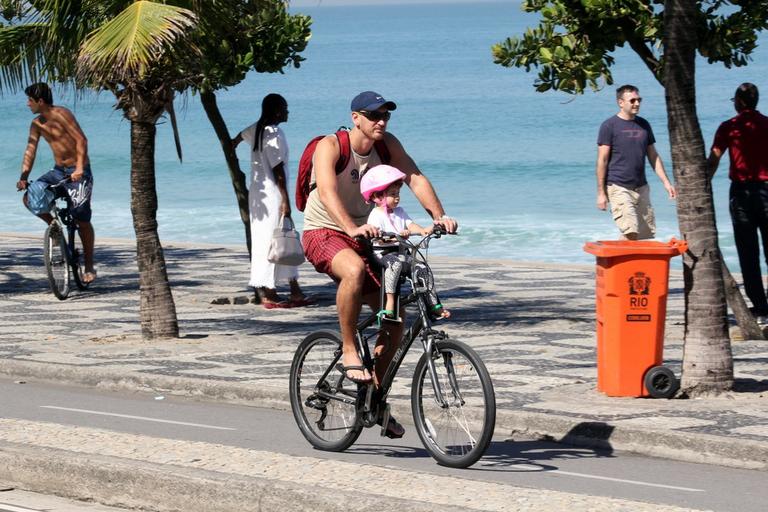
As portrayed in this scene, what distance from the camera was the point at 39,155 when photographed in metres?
69.5

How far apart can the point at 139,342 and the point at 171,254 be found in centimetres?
838

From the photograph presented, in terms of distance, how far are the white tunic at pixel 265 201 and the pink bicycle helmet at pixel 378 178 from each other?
250 inches

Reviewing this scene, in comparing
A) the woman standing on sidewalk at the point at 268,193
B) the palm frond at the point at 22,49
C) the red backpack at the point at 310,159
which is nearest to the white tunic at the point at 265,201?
the woman standing on sidewalk at the point at 268,193

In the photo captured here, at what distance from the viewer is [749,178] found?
13.2 m

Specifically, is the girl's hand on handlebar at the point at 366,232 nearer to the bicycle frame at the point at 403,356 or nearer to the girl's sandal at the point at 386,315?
the bicycle frame at the point at 403,356

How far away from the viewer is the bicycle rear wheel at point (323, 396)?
827cm

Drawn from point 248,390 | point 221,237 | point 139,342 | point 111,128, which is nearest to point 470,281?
point 139,342

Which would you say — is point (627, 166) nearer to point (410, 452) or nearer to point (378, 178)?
point (410, 452)

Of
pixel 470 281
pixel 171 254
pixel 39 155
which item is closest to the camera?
pixel 470 281

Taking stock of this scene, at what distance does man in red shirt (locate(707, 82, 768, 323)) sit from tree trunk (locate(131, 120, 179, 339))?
14.7ft

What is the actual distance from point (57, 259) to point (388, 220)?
8.70m

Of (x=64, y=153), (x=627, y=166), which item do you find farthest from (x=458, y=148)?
(x=627, y=166)

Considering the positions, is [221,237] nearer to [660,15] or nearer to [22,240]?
[22,240]

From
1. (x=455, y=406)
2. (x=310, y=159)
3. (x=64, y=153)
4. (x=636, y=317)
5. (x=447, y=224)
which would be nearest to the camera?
(x=455, y=406)
